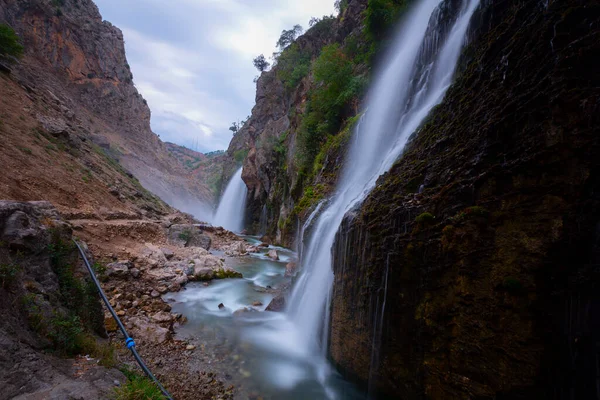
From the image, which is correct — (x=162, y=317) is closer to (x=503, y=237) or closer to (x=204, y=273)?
(x=204, y=273)

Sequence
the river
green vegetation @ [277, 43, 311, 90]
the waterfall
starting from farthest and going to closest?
the waterfall < green vegetation @ [277, 43, 311, 90] < the river

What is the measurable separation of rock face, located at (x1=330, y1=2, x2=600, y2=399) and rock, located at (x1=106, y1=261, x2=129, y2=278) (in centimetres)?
770

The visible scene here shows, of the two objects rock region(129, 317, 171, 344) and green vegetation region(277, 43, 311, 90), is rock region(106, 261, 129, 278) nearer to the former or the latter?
rock region(129, 317, 171, 344)

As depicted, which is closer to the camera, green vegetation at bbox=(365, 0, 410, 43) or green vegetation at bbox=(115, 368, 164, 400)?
green vegetation at bbox=(115, 368, 164, 400)

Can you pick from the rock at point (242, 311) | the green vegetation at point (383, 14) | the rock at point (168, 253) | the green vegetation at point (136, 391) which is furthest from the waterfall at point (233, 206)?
the green vegetation at point (136, 391)

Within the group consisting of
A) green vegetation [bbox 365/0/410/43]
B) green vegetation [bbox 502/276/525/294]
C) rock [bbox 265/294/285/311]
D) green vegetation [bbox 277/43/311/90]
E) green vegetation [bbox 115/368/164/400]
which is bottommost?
rock [bbox 265/294/285/311]

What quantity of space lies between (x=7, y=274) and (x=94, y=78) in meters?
51.5

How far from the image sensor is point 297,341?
7.10 meters

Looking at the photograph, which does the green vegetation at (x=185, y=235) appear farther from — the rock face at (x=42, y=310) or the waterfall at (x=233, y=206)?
the waterfall at (x=233, y=206)

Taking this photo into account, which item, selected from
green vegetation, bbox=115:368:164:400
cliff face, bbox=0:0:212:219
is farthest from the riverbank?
cliff face, bbox=0:0:212:219

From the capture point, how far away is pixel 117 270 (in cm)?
853

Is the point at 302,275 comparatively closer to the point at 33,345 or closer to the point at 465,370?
the point at 465,370

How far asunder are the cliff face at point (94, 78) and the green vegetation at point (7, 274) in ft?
112

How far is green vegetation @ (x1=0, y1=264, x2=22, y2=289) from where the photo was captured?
2614 millimetres
